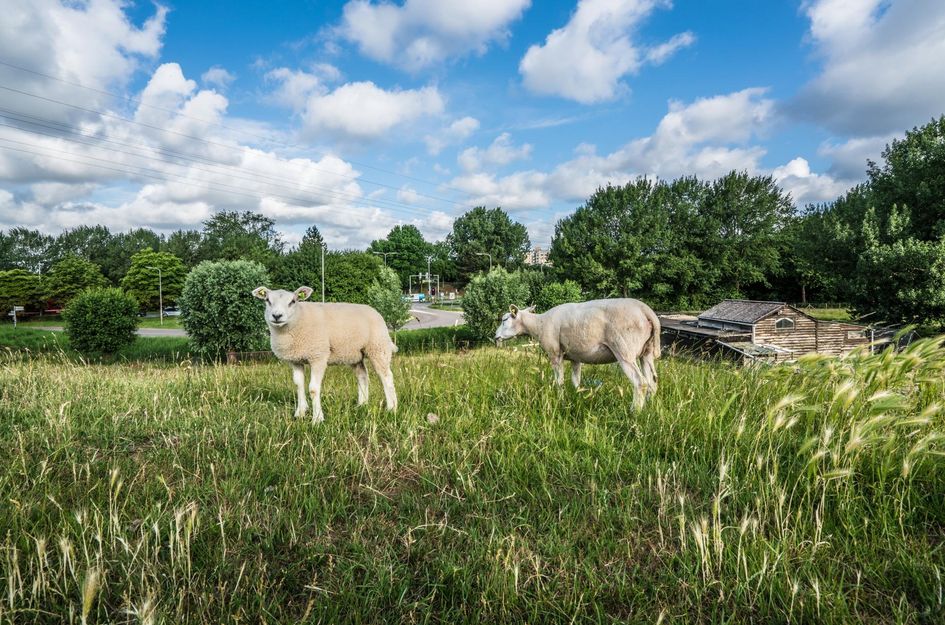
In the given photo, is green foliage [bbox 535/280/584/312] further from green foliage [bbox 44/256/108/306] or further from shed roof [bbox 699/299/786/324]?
green foliage [bbox 44/256/108/306]

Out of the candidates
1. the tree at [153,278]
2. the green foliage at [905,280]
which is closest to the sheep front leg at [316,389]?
the green foliage at [905,280]

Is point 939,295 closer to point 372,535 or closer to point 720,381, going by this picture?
point 720,381

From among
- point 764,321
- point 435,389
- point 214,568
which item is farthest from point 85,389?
point 764,321

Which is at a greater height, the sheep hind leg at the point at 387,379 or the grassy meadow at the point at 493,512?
the sheep hind leg at the point at 387,379

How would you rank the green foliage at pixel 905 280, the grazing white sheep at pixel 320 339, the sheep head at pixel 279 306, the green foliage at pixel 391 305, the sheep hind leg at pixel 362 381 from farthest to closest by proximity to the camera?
the green foliage at pixel 391 305
the green foliage at pixel 905 280
the sheep hind leg at pixel 362 381
the grazing white sheep at pixel 320 339
the sheep head at pixel 279 306

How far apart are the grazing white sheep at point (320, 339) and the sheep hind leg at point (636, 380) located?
8.92 feet

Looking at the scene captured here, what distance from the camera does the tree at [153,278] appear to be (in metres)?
60.6

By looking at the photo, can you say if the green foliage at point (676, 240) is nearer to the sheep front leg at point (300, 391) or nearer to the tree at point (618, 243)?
the tree at point (618, 243)

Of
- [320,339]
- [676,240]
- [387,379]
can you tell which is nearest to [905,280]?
[676,240]

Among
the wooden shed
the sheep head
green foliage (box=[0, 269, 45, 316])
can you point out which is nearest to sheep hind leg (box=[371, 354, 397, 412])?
the sheep head

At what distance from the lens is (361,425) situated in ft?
14.5

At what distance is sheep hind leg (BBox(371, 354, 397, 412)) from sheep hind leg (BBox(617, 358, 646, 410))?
270 cm

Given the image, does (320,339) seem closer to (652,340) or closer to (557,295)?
(652,340)

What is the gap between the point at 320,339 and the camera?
16.6ft
